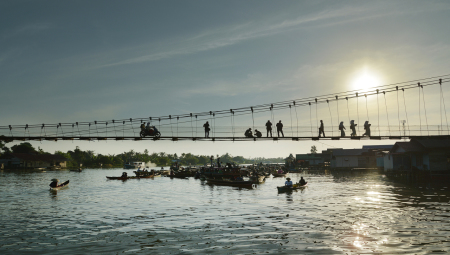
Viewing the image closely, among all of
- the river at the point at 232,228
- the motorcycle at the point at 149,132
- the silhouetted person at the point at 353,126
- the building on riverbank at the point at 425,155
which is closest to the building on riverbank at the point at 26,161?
the river at the point at 232,228

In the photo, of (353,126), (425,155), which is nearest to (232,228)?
(353,126)

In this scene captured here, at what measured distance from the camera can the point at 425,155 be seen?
56.7 m

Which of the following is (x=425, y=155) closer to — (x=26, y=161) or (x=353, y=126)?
(x=353, y=126)

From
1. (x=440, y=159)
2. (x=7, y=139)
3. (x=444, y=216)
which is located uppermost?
(x=7, y=139)

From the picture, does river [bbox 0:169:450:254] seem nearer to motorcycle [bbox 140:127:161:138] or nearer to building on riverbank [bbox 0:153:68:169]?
motorcycle [bbox 140:127:161:138]

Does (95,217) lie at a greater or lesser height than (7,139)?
lesser

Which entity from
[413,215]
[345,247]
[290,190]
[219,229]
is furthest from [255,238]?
[290,190]

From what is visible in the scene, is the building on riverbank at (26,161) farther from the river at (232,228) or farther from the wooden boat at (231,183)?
the river at (232,228)

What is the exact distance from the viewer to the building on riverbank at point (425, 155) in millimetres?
53719

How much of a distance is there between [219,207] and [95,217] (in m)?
12.1

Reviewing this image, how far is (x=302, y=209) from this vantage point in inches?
1216

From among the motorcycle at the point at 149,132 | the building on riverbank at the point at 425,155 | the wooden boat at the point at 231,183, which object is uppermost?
the motorcycle at the point at 149,132

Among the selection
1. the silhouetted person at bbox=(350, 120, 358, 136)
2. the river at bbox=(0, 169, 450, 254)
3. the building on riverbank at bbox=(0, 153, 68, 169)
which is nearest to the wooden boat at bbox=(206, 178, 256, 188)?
the silhouetted person at bbox=(350, 120, 358, 136)

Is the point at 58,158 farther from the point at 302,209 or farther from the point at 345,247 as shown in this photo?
the point at 345,247
